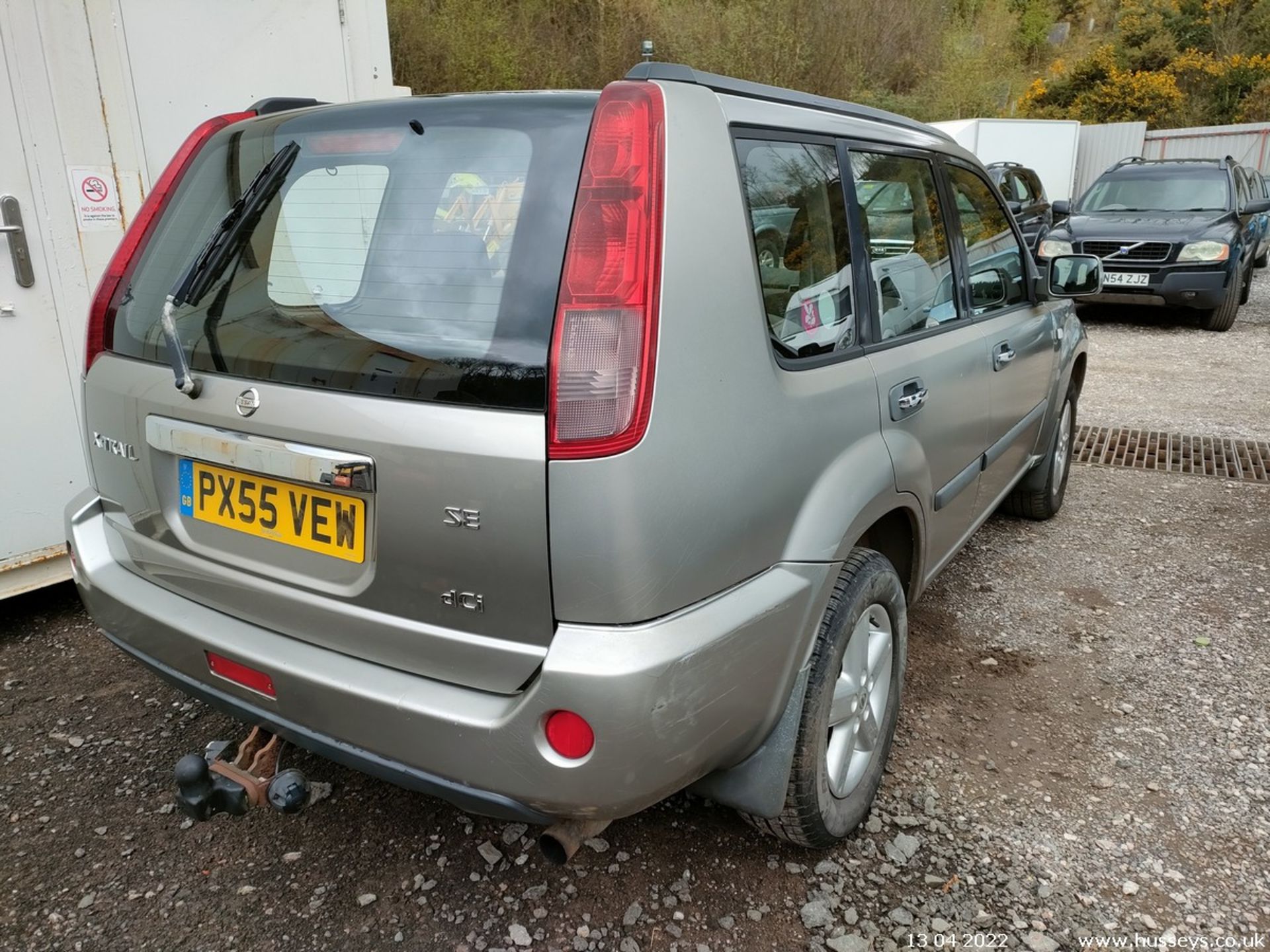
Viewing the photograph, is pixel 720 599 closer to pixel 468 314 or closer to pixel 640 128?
pixel 468 314

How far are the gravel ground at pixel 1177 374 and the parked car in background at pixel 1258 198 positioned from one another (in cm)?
109

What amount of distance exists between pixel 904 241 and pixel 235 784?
211 centimetres

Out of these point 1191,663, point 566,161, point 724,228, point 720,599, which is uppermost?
point 566,161

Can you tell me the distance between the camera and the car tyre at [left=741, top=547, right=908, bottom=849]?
1.94m

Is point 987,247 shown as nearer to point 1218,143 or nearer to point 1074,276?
→ point 1074,276

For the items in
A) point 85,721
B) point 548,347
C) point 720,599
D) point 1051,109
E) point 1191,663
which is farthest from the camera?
point 1051,109

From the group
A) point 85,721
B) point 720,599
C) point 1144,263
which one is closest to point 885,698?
point 720,599

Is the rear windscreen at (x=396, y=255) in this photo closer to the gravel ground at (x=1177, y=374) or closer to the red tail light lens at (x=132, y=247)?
the red tail light lens at (x=132, y=247)

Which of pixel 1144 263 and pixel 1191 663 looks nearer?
pixel 1191 663

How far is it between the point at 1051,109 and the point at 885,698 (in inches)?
1338

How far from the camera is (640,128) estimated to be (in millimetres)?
1562

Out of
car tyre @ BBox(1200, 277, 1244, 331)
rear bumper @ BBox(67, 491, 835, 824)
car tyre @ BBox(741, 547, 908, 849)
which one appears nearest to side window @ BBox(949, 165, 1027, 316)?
car tyre @ BBox(741, 547, 908, 849)

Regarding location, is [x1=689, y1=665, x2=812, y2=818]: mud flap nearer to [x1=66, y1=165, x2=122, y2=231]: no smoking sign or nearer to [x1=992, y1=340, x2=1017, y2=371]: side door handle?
[x1=992, y1=340, x2=1017, y2=371]: side door handle

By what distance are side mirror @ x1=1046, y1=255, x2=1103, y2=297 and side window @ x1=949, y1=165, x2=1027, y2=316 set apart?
0.64ft
